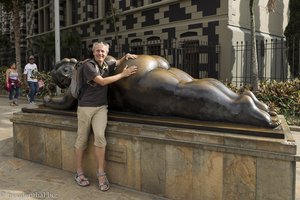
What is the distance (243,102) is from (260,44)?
11628 mm

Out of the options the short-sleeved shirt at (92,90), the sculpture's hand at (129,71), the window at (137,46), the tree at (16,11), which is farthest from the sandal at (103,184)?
the tree at (16,11)

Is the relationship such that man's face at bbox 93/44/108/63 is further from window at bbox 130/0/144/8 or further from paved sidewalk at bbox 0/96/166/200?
window at bbox 130/0/144/8

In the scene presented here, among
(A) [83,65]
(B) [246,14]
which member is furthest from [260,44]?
(A) [83,65]

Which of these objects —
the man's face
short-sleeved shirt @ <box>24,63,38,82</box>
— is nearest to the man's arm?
the man's face

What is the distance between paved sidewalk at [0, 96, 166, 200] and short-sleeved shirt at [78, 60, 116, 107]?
104 cm

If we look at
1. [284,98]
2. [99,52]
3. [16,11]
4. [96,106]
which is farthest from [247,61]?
[16,11]

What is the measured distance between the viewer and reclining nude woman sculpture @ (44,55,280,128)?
375 cm

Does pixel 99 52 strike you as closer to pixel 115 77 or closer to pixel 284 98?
pixel 115 77

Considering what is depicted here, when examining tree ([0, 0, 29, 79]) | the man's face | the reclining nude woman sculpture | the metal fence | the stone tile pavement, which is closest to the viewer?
the reclining nude woman sculpture

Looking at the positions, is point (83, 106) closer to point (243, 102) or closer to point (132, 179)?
point (132, 179)

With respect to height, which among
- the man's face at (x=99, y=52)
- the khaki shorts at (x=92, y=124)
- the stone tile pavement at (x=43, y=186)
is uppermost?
the man's face at (x=99, y=52)

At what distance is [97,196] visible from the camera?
400 centimetres

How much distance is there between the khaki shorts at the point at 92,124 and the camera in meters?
4.13

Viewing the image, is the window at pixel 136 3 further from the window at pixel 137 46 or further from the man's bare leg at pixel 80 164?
the man's bare leg at pixel 80 164
